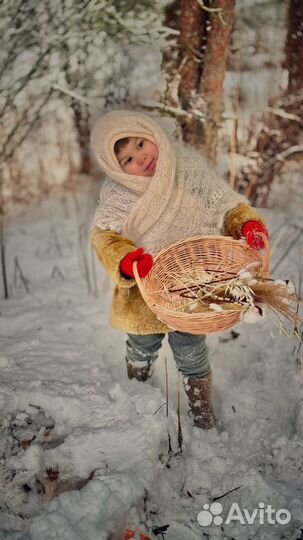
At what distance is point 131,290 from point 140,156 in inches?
21.9

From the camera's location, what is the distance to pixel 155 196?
190 cm

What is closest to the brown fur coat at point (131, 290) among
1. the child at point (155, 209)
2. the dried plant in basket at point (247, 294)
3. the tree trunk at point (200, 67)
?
the child at point (155, 209)

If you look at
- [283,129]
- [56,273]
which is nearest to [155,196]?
[56,273]

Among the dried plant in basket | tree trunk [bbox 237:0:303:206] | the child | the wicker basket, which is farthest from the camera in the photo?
tree trunk [bbox 237:0:303:206]

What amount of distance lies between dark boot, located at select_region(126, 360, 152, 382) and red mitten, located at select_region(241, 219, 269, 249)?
73 cm

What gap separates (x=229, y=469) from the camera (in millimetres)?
1788

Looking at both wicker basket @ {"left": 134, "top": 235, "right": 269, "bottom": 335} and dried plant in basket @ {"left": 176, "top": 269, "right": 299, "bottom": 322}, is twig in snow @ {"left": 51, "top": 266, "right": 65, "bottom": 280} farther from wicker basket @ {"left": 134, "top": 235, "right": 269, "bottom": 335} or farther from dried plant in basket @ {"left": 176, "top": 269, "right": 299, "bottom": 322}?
dried plant in basket @ {"left": 176, "top": 269, "right": 299, "bottom": 322}

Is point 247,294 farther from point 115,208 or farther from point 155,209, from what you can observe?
point 115,208

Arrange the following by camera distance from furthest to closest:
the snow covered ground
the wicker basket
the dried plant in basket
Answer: the wicker basket
the dried plant in basket
the snow covered ground

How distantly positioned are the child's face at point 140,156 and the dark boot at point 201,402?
88cm

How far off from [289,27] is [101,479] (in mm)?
2776

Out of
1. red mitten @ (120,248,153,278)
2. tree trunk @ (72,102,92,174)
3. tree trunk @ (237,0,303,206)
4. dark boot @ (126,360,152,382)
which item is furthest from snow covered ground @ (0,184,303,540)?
tree trunk @ (72,102,92,174)

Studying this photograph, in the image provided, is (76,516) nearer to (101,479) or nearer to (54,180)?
(101,479)

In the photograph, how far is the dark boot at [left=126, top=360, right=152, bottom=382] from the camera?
2135mm
